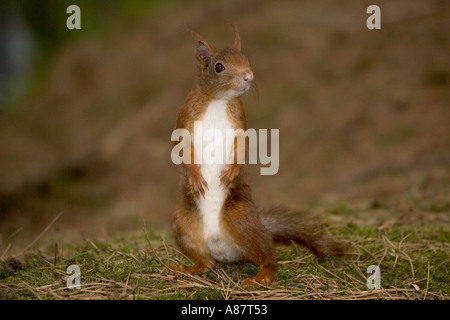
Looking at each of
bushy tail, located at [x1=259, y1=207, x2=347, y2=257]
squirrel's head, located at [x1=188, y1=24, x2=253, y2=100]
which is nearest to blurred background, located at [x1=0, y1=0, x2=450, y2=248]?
bushy tail, located at [x1=259, y1=207, x2=347, y2=257]

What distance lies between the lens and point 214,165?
10.00ft

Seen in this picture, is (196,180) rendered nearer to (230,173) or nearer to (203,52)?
(230,173)

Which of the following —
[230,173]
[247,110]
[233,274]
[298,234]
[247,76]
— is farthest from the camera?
[247,110]

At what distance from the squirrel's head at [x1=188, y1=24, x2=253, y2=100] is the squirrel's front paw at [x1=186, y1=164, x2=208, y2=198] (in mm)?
429

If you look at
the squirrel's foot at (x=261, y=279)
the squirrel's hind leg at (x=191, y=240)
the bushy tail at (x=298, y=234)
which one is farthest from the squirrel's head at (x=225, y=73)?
the squirrel's foot at (x=261, y=279)

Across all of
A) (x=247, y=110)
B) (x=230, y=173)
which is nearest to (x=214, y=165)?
(x=230, y=173)

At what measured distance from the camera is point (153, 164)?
28.5ft

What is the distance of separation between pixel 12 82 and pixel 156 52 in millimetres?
4178

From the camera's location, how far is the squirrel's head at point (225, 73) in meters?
2.88

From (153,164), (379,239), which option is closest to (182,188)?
(379,239)

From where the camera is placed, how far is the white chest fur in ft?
9.74

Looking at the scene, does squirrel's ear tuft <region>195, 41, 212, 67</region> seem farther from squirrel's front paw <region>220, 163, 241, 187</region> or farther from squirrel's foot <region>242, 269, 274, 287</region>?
squirrel's foot <region>242, 269, 274, 287</region>

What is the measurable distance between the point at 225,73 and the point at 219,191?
0.67 meters
